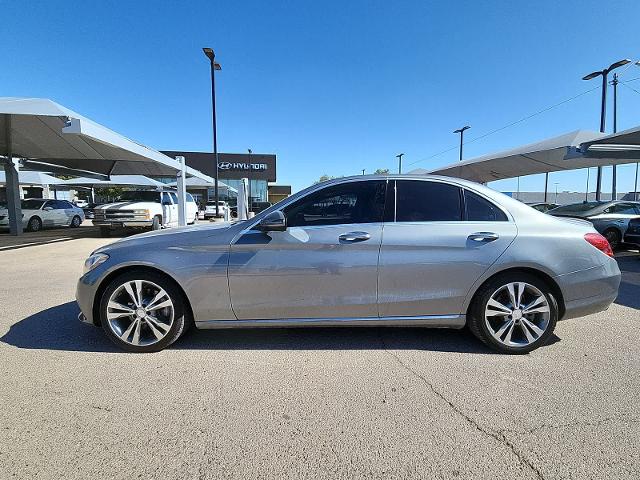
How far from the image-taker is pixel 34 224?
635 inches

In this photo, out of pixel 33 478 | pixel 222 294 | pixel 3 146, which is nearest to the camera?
pixel 33 478

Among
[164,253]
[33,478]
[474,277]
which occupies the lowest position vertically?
[33,478]

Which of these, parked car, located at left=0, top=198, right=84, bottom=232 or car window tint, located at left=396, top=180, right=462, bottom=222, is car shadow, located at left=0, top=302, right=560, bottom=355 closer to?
car window tint, located at left=396, top=180, right=462, bottom=222

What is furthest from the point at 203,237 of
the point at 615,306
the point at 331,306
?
the point at 615,306

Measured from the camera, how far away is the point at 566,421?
219cm

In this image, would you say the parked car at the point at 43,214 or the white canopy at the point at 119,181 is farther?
the white canopy at the point at 119,181

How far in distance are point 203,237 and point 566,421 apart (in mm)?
3162

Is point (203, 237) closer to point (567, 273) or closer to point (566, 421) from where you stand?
point (566, 421)

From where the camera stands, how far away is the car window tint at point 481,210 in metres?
3.18

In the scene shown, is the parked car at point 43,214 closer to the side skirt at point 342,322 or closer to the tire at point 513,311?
the side skirt at point 342,322

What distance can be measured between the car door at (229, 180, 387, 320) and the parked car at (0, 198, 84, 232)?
17813mm

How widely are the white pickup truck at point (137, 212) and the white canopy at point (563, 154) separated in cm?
1423

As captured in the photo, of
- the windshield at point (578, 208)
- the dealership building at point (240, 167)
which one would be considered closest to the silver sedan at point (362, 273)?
the windshield at point (578, 208)

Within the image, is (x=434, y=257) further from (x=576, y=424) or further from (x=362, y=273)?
(x=576, y=424)
